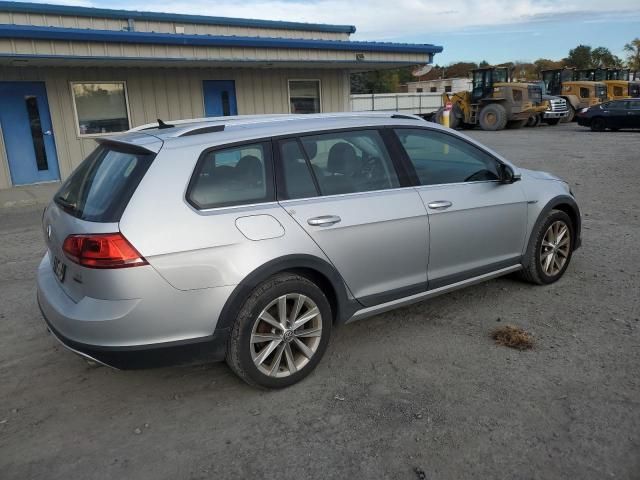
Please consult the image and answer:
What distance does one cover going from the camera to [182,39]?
38.5 feet

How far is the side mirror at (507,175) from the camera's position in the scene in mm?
4504

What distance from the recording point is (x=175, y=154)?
313 cm

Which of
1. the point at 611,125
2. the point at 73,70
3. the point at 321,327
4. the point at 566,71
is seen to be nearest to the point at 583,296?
the point at 321,327

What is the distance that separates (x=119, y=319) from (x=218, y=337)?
554 millimetres

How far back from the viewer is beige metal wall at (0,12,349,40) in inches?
533

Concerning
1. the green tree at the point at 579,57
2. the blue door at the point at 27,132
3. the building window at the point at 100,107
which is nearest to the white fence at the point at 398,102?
the building window at the point at 100,107

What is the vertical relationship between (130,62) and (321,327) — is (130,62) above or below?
above

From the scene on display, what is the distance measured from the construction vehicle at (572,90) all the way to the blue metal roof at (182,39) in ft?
59.7

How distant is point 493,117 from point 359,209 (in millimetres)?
25389

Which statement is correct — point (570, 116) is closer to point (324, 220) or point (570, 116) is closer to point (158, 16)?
point (158, 16)

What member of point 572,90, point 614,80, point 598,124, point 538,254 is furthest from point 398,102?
point 538,254

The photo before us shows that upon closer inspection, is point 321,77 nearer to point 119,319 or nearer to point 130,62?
point 130,62

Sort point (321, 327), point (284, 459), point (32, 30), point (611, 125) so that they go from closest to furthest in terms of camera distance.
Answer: point (284, 459)
point (321, 327)
point (32, 30)
point (611, 125)

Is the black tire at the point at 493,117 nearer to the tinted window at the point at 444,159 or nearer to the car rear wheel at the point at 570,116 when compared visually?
the car rear wheel at the point at 570,116
